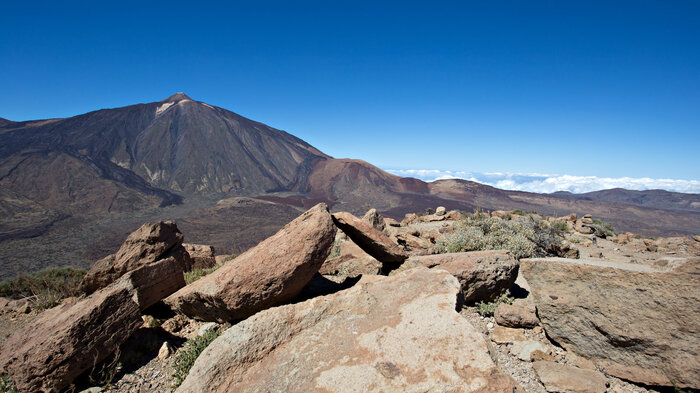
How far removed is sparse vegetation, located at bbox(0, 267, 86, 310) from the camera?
18.9 ft

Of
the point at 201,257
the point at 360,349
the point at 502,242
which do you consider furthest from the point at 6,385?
the point at 502,242

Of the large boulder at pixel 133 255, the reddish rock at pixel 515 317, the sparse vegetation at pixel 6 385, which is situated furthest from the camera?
the large boulder at pixel 133 255

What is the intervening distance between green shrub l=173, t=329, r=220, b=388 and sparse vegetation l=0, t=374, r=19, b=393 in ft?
4.81

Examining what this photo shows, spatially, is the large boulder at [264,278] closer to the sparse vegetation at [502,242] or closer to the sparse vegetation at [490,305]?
the sparse vegetation at [490,305]

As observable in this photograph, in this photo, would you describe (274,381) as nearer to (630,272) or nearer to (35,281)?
(630,272)

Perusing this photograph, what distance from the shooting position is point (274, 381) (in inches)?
104

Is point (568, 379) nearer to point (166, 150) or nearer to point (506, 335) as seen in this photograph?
point (506, 335)

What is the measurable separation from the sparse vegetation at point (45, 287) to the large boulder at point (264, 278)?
11.4ft

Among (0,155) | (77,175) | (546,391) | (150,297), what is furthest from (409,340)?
(0,155)

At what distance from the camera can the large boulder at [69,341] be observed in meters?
3.13

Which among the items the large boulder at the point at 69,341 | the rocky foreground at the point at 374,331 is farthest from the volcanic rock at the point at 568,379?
the large boulder at the point at 69,341

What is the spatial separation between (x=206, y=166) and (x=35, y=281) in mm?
68965

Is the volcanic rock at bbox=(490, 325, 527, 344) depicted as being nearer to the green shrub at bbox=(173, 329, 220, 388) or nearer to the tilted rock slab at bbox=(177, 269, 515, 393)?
the tilted rock slab at bbox=(177, 269, 515, 393)

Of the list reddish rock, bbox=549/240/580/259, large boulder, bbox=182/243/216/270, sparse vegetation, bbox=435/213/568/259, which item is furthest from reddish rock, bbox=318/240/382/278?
reddish rock, bbox=549/240/580/259
